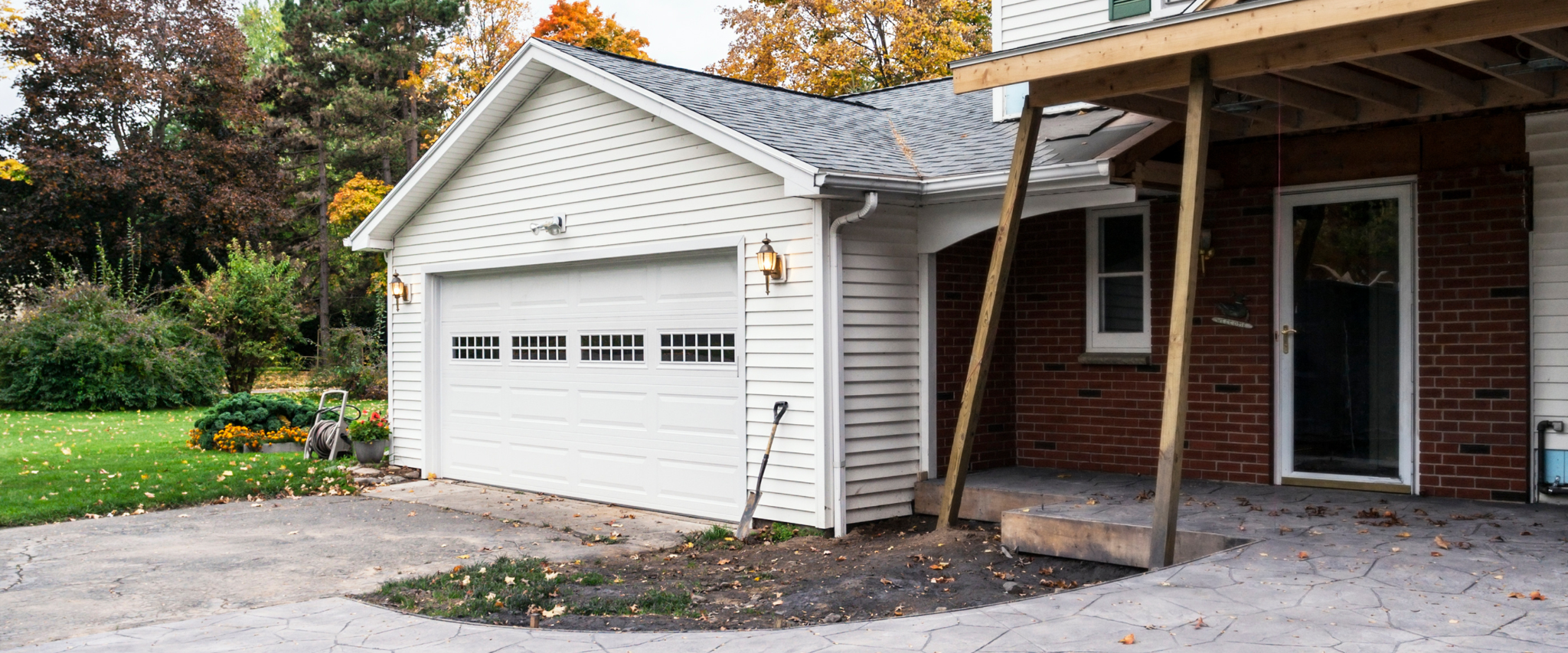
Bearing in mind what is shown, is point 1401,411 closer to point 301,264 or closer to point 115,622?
point 115,622

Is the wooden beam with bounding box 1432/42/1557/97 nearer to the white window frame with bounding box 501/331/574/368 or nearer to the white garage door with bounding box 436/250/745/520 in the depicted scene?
the white garage door with bounding box 436/250/745/520

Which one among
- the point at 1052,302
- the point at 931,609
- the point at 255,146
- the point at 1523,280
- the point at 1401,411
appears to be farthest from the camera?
the point at 255,146

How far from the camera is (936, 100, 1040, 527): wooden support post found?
6.70m

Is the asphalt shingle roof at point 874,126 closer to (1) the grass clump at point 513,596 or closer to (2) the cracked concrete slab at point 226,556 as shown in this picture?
(1) the grass clump at point 513,596

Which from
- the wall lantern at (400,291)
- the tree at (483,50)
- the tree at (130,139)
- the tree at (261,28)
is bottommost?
the wall lantern at (400,291)

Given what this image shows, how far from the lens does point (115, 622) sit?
570 centimetres

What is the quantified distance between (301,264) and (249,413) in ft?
57.9

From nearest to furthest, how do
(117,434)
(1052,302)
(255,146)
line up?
(1052,302) < (117,434) < (255,146)

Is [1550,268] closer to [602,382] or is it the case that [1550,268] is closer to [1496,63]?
[1496,63]

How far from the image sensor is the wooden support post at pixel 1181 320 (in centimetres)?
569

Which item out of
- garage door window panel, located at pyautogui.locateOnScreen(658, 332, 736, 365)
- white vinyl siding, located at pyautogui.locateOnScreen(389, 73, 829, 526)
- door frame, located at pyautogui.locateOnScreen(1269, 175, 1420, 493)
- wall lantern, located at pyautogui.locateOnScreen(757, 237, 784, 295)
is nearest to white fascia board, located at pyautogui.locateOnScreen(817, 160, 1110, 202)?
white vinyl siding, located at pyautogui.locateOnScreen(389, 73, 829, 526)

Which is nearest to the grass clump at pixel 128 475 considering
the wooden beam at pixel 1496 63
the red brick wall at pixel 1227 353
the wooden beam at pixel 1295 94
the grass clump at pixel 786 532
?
the grass clump at pixel 786 532

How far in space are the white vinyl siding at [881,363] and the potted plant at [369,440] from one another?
6.27m

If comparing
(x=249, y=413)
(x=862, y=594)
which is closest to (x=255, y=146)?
(x=249, y=413)
